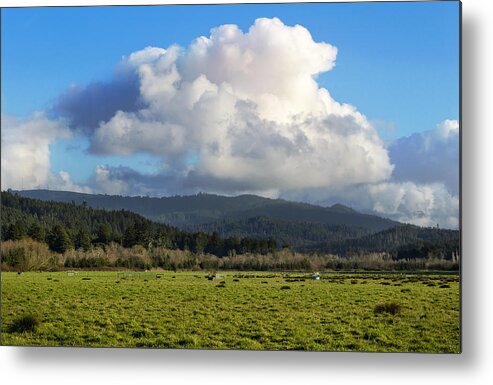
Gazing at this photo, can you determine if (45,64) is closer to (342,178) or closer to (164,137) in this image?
(164,137)

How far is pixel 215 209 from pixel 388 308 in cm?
239

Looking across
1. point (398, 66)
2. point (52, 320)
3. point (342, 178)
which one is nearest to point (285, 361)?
point (342, 178)

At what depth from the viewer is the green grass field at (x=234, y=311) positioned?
8.54 metres

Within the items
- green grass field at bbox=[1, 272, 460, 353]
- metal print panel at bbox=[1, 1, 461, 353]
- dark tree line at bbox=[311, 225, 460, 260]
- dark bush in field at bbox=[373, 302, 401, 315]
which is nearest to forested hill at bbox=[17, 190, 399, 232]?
metal print panel at bbox=[1, 1, 461, 353]

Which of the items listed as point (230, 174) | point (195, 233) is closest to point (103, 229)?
point (195, 233)

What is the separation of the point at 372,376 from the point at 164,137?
379cm

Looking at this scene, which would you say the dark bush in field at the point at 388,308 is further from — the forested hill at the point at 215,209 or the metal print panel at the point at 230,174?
the forested hill at the point at 215,209

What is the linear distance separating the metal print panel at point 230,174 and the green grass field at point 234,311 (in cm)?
2

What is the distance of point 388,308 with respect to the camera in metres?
8.77

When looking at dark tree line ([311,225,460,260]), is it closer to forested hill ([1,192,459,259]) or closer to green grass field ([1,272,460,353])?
forested hill ([1,192,459,259])

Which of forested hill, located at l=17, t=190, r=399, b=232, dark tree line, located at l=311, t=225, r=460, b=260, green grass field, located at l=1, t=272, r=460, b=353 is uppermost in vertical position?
forested hill, located at l=17, t=190, r=399, b=232

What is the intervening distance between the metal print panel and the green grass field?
2cm

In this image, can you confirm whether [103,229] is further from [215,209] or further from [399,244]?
[399,244]

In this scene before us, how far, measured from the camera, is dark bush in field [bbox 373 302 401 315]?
28.7 ft
